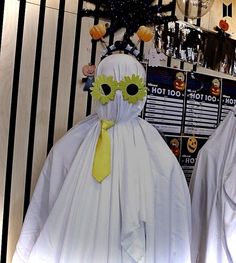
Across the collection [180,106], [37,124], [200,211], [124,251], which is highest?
[180,106]

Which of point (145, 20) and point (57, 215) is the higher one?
point (145, 20)

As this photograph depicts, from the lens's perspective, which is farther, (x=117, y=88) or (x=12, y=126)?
(x=12, y=126)

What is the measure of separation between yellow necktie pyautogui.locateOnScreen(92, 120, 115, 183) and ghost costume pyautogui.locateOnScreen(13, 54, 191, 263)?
0.02 metres

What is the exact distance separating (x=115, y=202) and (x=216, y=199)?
473mm

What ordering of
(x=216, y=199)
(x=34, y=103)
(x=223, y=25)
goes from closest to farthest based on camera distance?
1. (x=216, y=199)
2. (x=34, y=103)
3. (x=223, y=25)

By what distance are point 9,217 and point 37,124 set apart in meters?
0.44

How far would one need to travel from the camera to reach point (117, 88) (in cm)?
145

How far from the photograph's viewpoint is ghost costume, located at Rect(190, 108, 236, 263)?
5.00 ft

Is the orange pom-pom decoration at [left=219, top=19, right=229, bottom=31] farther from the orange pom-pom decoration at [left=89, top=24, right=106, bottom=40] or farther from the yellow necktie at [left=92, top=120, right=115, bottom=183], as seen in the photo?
the yellow necktie at [left=92, top=120, right=115, bottom=183]

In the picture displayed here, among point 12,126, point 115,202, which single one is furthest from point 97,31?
point 115,202

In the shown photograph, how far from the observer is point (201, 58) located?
2143 mm

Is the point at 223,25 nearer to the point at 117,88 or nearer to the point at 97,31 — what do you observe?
the point at 97,31

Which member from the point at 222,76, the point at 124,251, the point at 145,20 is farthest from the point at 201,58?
the point at 124,251

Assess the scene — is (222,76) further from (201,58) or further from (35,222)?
(35,222)
